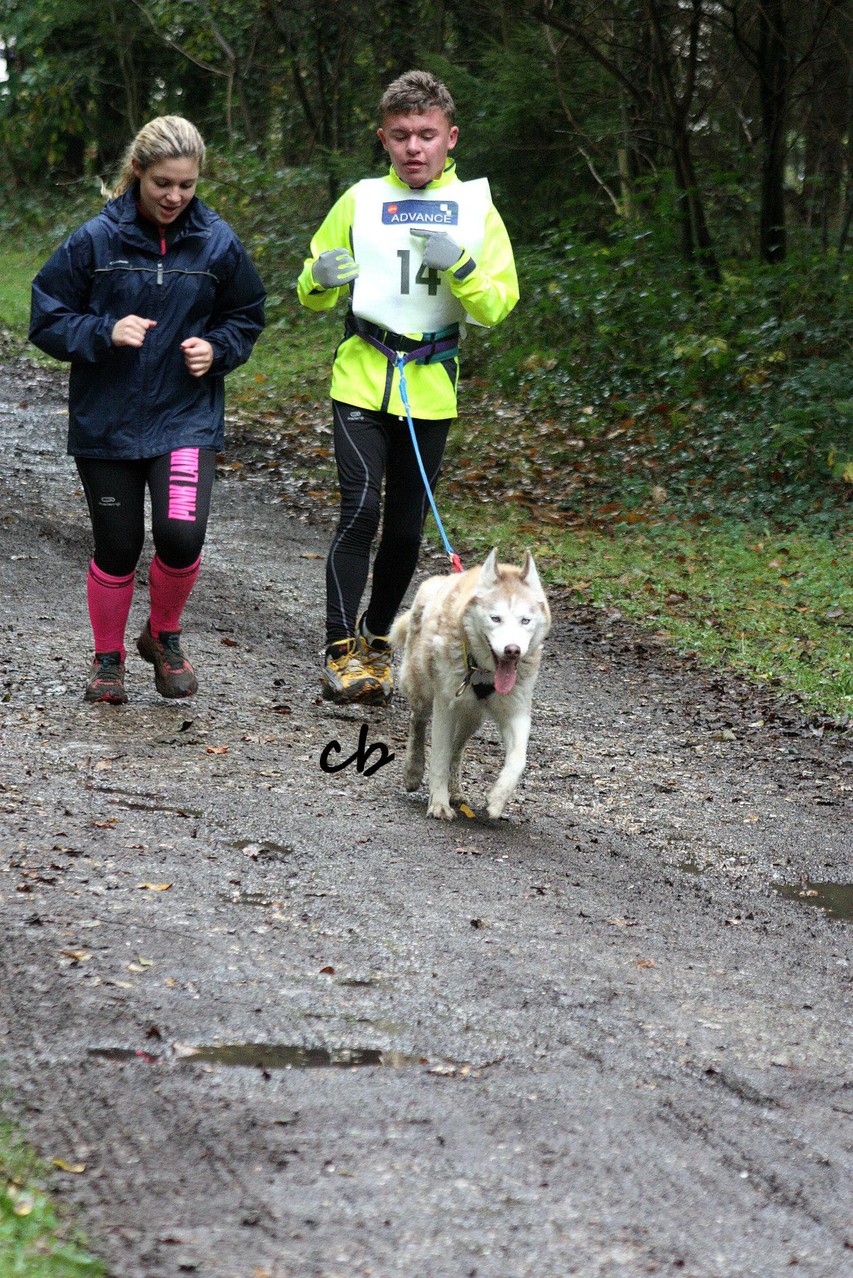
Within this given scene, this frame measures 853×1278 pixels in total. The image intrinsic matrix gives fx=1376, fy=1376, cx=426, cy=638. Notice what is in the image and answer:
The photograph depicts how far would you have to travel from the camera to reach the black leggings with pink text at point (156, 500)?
571 centimetres

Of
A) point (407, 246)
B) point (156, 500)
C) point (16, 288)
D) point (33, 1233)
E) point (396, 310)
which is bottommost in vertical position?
point (33, 1233)

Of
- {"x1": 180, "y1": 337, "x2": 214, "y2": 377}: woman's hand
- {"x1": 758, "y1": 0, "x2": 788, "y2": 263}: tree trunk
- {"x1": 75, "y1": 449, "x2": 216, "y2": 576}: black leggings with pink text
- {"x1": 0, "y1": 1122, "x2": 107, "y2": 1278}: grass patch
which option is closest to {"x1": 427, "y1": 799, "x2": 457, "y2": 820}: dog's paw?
{"x1": 75, "y1": 449, "x2": 216, "y2": 576}: black leggings with pink text

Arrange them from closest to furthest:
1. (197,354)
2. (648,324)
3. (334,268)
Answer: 1. (197,354)
2. (334,268)
3. (648,324)

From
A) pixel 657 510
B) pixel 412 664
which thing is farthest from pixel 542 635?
pixel 657 510

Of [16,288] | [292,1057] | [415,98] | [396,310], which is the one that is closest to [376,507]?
[396,310]

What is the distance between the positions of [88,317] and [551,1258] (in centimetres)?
421

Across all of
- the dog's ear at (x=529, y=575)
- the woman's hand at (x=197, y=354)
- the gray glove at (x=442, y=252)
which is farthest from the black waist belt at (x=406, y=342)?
the dog's ear at (x=529, y=575)

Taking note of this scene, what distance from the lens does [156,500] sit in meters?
5.75

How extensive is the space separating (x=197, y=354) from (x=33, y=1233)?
13.2 ft

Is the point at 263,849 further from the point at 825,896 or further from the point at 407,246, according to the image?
the point at 407,246

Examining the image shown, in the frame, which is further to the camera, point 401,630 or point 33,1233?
point 401,630

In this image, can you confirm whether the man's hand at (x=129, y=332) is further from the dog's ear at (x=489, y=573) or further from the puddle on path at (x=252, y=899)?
the puddle on path at (x=252, y=899)

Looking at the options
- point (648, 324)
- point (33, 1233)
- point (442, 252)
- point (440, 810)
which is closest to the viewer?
point (33, 1233)

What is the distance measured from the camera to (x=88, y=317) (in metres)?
5.47
